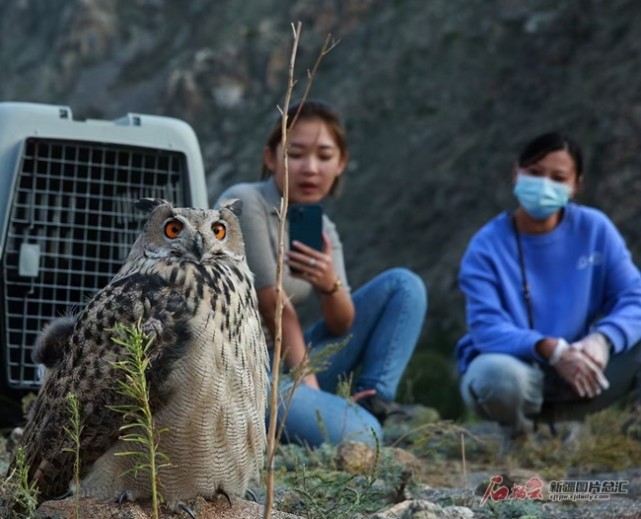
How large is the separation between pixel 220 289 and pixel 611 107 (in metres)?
12.6

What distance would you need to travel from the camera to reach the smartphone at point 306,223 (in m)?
5.14

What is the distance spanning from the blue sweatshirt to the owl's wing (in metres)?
2.64

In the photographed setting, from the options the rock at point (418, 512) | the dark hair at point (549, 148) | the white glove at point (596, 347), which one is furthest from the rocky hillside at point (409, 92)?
the rock at point (418, 512)

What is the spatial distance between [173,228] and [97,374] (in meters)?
0.51

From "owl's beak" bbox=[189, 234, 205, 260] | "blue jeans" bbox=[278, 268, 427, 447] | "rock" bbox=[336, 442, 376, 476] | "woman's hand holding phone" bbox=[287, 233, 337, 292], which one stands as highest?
"owl's beak" bbox=[189, 234, 205, 260]

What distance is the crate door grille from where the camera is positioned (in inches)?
195

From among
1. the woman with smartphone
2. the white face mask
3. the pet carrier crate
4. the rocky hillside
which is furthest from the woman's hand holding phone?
the rocky hillside

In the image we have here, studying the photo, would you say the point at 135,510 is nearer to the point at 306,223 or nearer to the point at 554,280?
the point at 306,223

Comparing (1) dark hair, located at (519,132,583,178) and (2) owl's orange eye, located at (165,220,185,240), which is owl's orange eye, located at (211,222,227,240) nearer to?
(2) owl's orange eye, located at (165,220,185,240)

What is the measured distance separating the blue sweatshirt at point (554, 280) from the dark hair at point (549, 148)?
25 cm

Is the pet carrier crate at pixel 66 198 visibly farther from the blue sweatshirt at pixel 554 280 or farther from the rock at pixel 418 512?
the rock at pixel 418 512

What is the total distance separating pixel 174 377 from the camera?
319 cm

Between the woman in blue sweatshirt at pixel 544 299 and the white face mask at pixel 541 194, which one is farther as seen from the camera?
the white face mask at pixel 541 194

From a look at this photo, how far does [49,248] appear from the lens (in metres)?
5.08
